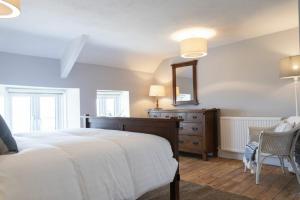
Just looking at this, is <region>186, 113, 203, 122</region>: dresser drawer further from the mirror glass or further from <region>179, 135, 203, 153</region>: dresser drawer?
the mirror glass

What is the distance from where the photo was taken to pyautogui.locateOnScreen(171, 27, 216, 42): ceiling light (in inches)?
132

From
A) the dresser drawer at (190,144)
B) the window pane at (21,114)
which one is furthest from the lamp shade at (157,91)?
the window pane at (21,114)

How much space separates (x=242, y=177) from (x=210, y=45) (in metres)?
2.42

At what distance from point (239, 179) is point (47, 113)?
3586 millimetres

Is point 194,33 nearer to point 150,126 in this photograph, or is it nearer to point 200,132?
point 200,132

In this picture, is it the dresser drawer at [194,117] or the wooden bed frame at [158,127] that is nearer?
the wooden bed frame at [158,127]

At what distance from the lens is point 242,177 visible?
120 inches

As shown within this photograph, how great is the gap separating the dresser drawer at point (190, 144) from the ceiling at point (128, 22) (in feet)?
5.81

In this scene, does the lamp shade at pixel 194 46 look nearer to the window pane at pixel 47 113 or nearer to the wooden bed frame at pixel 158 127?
the wooden bed frame at pixel 158 127

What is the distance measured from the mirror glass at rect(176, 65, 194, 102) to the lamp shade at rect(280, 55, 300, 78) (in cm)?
184

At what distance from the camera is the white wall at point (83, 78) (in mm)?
3547

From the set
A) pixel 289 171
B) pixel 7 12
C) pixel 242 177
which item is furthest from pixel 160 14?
pixel 289 171

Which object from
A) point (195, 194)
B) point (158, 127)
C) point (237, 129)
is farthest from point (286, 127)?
point (158, 127)

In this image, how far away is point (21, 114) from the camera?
13.2ft
